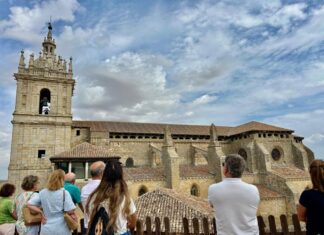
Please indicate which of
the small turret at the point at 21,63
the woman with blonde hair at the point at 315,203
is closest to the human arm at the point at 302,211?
the woman with blonde hair at the point at 315,203

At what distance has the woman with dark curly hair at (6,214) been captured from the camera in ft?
13.9

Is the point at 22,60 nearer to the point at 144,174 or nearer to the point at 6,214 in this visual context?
the point at 144,174

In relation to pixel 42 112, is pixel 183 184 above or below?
below

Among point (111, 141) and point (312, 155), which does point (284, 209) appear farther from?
point (111, 141)

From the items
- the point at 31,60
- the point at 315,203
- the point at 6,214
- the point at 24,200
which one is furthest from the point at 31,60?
the point at 315,203

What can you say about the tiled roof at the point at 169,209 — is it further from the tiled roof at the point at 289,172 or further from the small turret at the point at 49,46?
the small turret at the point at 49,46

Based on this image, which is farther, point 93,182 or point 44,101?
point 44,101

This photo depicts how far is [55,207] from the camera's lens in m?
3.50

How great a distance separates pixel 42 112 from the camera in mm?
25844

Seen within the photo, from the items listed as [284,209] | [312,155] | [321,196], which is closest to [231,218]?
[321,196]

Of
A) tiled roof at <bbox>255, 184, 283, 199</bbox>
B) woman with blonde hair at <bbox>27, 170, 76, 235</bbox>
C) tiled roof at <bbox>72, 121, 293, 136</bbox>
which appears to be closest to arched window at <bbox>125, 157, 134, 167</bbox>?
tiled roof at <bbox>72, 121, 293, 136</bbox>

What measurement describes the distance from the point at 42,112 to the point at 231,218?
2724cm

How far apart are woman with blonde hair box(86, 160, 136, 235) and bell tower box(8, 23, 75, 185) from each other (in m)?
23.6

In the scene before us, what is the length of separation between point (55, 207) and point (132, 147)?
81.5ft
